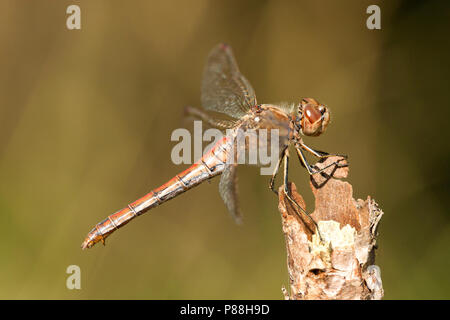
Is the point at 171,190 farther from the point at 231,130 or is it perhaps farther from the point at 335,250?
the point at 335,250

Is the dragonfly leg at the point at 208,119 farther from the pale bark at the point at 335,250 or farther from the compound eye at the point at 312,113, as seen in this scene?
the pale bark at the point at 335,250

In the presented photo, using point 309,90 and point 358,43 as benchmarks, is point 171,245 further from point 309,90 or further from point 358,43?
point 358,43

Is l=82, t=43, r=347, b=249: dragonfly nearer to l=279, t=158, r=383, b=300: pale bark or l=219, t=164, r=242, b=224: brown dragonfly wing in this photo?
l=219, t=164, r=242, b=224: brown dragonfly wing

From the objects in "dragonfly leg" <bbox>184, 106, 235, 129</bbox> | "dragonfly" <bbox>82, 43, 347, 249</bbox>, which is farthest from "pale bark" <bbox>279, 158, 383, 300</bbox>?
"dragonfly leg" <bbox>184, 106, 235, 129</bbox>

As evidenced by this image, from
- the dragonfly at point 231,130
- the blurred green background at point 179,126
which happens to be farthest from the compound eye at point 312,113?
the blurred green background at point 179,126

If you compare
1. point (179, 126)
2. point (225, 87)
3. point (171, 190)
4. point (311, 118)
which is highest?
point (179, 126)

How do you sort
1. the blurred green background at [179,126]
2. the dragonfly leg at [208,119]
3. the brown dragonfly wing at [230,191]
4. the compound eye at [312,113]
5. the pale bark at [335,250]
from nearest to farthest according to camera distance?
1. the pale bark at [335,250]
2. the brown dragonfly wing at [230,191]
3. the compound eye at [312,113]
4. the dragonfly leg at [208,119]
5. the blurred green background at [179,126]

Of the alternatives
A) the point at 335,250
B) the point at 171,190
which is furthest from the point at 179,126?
the point at 335,250
